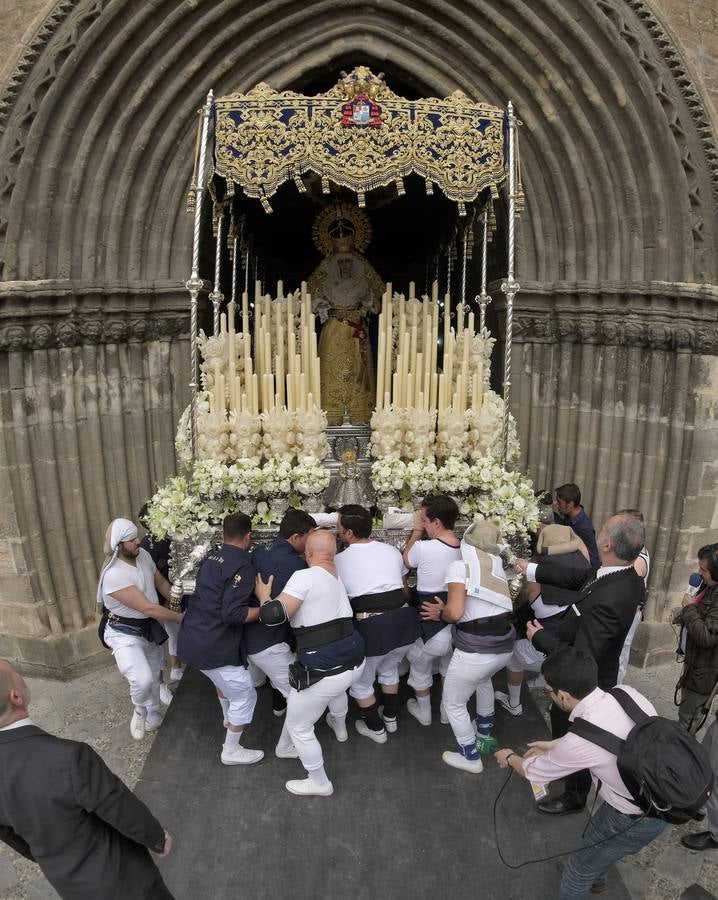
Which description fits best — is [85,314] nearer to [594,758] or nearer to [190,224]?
[190,224]

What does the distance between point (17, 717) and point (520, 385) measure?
5824 millimetres

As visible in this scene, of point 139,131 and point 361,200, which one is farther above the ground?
point 139,131

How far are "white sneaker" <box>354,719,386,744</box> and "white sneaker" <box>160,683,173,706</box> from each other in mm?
1641

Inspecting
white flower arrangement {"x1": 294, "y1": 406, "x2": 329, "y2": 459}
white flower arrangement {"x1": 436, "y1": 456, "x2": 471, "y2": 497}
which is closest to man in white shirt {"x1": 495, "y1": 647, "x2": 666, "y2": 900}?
white flower arrangement {"x1": 436, "y1": 456, "x2": 471, "y2": 497}

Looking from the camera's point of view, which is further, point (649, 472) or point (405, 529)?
point (649, 472)

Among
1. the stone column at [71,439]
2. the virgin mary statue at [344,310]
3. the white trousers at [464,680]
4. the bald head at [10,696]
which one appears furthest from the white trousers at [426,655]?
the stone column at [71,439]

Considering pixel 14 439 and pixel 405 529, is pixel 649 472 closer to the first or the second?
pixel 405 529

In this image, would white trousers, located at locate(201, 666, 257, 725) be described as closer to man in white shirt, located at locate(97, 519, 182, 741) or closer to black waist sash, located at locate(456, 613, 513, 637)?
man in white shirt, located at locate(97, 519, 182, 741)

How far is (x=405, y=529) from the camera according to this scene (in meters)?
4.92

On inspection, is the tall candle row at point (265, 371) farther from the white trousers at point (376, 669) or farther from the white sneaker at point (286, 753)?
the white sneaker at point (286, 753)

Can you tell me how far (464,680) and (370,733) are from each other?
3.37ft

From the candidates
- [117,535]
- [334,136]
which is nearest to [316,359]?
[334,136]

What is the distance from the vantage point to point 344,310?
6633 millimetres

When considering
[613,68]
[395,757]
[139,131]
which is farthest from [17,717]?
[613,68]
